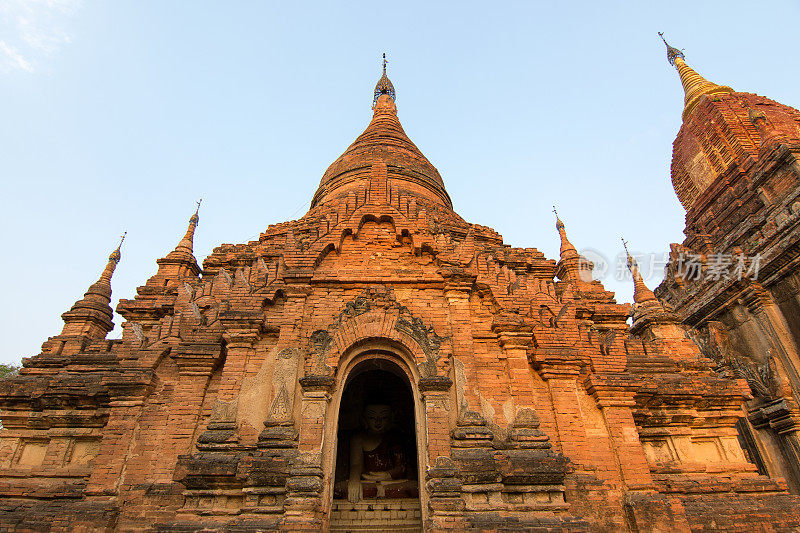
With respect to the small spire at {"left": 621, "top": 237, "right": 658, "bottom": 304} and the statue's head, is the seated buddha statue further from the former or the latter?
the small spire at {"left": 621, "top": 237, "right": 658, "bottom": 304}

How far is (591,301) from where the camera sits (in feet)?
42.3

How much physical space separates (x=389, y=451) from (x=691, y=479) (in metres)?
6.12

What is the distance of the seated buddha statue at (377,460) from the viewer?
10203 millimetres

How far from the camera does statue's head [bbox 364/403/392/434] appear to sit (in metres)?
10.9

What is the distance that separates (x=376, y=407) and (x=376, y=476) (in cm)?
145

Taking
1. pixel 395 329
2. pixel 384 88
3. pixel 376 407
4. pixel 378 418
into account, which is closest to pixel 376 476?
pixel 378 418

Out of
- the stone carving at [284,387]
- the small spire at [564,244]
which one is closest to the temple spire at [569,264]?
the small spire at [564,244]

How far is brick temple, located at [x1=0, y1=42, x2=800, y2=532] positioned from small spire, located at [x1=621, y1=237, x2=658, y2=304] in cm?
374

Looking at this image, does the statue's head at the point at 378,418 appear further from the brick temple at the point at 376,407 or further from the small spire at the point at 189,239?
the small spire at the point at 189,239

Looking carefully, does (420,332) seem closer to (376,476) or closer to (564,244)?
(376,476)

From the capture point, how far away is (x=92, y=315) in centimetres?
1412

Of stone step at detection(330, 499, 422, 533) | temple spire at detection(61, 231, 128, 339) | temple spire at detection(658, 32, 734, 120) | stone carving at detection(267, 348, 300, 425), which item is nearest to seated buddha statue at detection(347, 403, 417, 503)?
stone step at detection(330, 499, 422, 533)

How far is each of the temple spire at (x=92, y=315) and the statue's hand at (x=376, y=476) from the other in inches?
356

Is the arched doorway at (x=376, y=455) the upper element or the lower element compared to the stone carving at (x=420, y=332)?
lower
